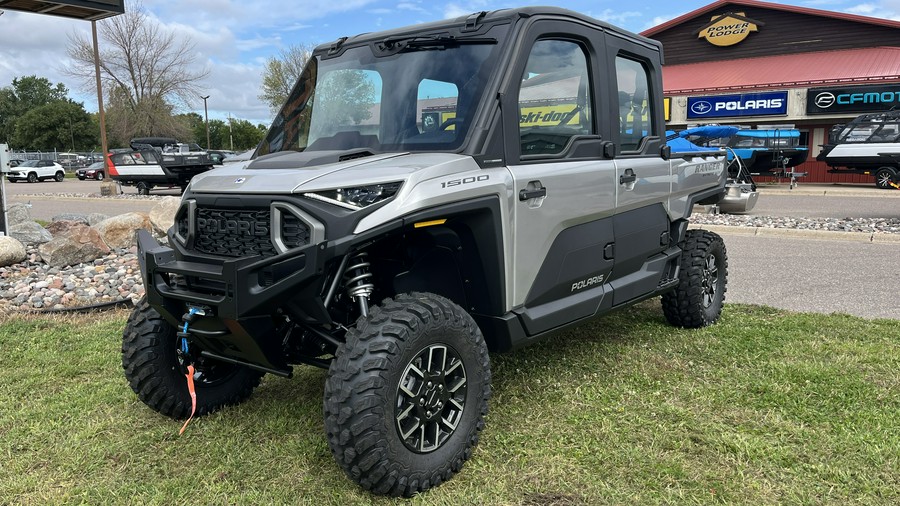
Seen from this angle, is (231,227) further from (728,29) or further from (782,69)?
(728,29)

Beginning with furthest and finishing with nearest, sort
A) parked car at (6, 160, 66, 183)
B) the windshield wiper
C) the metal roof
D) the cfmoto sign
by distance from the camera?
parked car at (6, 160, 66, 183) < the cfmoto sign < the metal roof < the windshield wiper

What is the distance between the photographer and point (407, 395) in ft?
9.78

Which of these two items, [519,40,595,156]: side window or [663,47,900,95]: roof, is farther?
[663,47,900,95]: roof

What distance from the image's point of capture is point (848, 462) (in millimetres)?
3244

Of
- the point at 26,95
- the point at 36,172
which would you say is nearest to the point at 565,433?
the point at 36,172

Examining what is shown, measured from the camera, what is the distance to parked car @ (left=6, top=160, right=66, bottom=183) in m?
39.0

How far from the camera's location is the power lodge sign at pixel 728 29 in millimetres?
29344

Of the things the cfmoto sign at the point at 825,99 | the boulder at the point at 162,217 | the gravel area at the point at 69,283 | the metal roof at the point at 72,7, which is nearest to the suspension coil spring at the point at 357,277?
the gravel area at the point at 69,283

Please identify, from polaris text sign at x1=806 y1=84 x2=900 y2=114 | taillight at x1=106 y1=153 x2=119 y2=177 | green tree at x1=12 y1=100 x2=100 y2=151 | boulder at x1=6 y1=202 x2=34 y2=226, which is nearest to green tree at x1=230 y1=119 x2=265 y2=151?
green tree at x1=12 y1=100 x2=100 y2=151

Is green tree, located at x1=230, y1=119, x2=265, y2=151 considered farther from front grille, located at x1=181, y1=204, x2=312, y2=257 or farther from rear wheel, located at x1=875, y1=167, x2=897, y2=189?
front grille, located at x1=181, y1=204, x2=312, y2=257

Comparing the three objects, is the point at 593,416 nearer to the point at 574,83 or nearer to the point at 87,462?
the point at 574,83

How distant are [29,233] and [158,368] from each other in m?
7.56

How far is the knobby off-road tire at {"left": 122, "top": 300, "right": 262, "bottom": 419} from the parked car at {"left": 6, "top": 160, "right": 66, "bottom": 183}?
42084mm

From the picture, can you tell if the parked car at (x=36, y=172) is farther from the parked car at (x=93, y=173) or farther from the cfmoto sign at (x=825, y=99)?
the cfmoto sign at (x=825, y=99)
